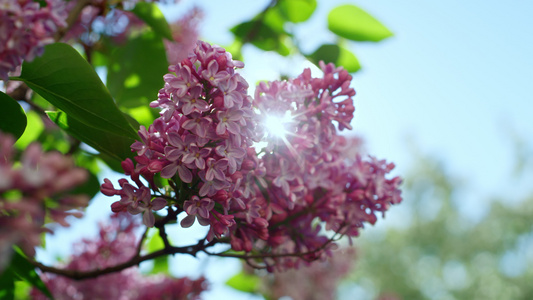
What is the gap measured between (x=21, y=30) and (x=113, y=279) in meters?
1.72

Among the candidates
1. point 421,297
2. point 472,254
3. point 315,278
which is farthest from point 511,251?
point 315,278

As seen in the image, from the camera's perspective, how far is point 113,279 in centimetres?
228

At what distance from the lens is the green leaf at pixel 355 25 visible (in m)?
1.98

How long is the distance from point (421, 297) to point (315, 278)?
11.2m

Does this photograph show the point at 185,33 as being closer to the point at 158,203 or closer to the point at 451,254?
the point at 158,203

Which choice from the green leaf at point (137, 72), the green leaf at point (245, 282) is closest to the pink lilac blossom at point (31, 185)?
the green leaf at point (137, 72)

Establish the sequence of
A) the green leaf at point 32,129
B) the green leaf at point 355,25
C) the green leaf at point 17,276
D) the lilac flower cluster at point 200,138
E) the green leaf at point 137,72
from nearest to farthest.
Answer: the lilac flower cluster at point 200,138 → the green leaf at point 17,276 → the green leaf at point 137,72 → the green leaf at point 32,129 → the green leaf at point 355,25

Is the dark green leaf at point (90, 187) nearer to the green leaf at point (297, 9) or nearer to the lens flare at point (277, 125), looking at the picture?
the lens flare at point (277, 125)

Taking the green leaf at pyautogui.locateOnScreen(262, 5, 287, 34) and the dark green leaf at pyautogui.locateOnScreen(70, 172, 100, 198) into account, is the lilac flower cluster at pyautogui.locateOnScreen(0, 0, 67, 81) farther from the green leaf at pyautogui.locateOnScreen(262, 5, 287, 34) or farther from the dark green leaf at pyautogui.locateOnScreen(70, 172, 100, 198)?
the green leaf at pyautogui.locateOnScreen(262, 5, 287, 34)

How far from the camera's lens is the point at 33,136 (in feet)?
6.33

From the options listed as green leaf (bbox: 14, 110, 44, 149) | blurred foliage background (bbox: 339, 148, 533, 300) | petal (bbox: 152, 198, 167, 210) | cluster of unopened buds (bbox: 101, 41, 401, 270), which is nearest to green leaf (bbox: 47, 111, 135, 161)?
cluster of unopened buds (bbox: 101, 41, 401, 270)

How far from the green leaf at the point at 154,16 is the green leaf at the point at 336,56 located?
601mm

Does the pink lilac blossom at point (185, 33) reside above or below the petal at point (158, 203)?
below

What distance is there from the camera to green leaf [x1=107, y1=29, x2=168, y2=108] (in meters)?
1.64
